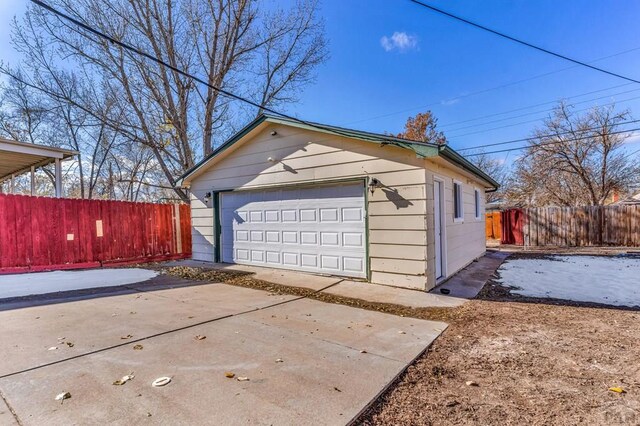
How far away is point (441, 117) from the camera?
2270 centimetres

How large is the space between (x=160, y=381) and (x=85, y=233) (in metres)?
8.27

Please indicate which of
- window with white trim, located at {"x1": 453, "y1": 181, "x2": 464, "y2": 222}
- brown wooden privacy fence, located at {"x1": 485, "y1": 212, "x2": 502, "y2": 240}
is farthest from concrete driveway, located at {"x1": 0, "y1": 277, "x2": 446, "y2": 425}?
brown wooden privacy fence, located at {"x1": 485, "y1": 212, "x2": 502, "y2": 240}

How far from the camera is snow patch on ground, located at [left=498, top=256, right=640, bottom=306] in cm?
534

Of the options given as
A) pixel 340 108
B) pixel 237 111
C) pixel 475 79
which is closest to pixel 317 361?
pixel 340 108

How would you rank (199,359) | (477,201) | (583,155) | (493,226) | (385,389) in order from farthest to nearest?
(583,155), (493,226), (477,201), (199,359), (385,389)

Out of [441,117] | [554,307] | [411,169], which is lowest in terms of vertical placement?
[554,307]

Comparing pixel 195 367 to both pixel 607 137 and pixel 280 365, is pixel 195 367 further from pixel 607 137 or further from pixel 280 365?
pixel 607 137

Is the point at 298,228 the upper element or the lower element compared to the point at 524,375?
upper

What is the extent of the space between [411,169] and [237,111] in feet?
40.1

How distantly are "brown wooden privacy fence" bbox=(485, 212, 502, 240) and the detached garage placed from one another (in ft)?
31.0

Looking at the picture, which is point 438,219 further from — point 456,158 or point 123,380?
point 123,380

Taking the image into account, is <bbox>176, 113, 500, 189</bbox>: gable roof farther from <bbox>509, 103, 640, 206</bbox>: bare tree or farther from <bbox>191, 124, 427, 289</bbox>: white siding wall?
<bbox>509, 103, 640, 206</bbox>: bare tree

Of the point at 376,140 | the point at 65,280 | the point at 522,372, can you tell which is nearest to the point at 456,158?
the point at 376,140

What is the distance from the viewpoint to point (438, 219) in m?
6.38
